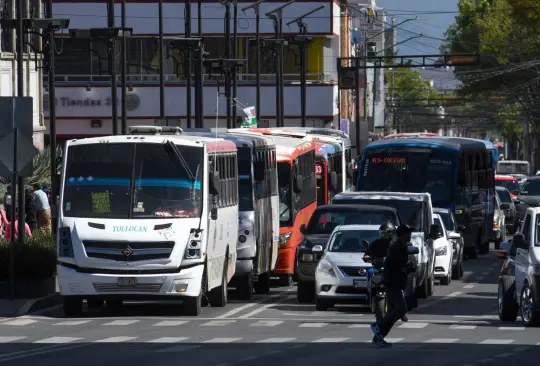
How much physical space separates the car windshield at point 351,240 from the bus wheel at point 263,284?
13.2ft

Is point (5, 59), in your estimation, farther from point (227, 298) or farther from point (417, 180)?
point (227, 298)

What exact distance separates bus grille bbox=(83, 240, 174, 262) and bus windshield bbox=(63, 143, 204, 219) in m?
0.49

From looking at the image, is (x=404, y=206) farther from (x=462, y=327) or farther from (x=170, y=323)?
(x=170, y=323)

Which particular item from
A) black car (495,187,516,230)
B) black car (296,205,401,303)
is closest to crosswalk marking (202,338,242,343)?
black car (296,205,401,303)

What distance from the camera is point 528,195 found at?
61.1m

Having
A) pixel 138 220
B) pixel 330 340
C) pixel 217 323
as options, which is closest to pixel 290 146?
pixel 138 220

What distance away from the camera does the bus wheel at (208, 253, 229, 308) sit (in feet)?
88.9

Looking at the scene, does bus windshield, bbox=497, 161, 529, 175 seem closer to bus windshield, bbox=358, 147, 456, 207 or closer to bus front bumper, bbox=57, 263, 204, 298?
bus windshield, bbox=358, 147, 456, 207

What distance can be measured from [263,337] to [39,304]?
6001mm

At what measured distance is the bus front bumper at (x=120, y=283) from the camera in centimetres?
2411

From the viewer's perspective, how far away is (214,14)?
82.5 metres

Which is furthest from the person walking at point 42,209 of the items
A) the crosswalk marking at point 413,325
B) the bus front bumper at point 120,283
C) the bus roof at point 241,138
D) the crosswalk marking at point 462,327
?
the crosswalk marking at point 462,327

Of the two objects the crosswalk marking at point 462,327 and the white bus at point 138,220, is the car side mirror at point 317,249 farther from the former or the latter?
the crosswalk marking at point 462,327
